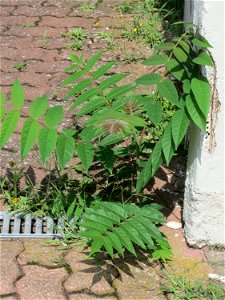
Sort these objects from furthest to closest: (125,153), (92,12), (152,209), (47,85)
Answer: (92,12) → (47,85) → (125,153) → (152,209)

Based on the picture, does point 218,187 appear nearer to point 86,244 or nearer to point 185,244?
point 185,244

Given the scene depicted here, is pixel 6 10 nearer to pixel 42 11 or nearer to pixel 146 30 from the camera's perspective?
pixel 42 11

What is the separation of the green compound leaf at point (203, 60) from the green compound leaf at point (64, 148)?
2.28 feet

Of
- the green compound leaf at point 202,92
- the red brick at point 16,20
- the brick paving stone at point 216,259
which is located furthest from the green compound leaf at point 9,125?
the red brick at point 16,20

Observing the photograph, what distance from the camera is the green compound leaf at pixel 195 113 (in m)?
3.13

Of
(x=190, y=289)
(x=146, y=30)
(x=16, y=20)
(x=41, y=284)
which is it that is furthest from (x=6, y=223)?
(x=16, y=20)

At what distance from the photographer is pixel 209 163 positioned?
340cm

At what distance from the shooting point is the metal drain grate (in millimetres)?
3682

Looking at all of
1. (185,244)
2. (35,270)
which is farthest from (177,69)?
(35,270)

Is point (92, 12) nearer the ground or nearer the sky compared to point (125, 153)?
nearer the sky

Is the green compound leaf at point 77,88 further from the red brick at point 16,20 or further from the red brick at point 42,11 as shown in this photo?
the red brick at point 42,11

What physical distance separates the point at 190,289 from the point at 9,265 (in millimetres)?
909

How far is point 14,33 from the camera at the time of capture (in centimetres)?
626

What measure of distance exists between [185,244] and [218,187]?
40 cm
